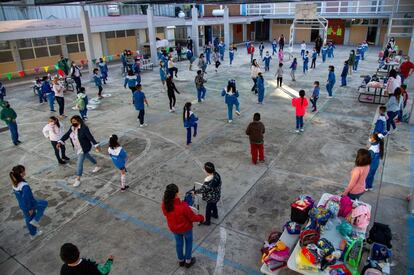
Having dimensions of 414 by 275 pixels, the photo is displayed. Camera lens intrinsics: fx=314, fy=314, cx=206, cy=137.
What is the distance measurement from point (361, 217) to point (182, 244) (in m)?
2.94

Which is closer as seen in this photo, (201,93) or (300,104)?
(300,104)

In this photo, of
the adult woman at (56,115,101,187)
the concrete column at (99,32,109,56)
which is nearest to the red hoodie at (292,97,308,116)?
the adult woman at (56,115,101,187)

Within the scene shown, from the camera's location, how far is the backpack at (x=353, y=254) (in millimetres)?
4438

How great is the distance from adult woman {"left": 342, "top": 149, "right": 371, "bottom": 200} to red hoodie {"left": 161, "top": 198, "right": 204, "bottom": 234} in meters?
3.02

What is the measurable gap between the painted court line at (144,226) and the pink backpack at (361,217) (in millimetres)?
1849

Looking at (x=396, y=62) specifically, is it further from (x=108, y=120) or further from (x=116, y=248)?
(x=116, y=248)

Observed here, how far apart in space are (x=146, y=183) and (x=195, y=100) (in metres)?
7.88

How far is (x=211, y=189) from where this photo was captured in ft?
19.5

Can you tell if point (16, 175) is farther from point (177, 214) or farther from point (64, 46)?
point (64, 46)

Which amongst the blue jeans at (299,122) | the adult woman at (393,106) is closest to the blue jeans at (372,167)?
the blue jeans at (299,122)

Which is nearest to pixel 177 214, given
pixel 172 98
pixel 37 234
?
pixel 37 234

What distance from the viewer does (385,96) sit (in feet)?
46.9

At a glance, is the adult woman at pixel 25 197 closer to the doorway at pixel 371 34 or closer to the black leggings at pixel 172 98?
the black leggings at pixel 172 98

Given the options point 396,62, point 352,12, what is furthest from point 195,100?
point 352,12
